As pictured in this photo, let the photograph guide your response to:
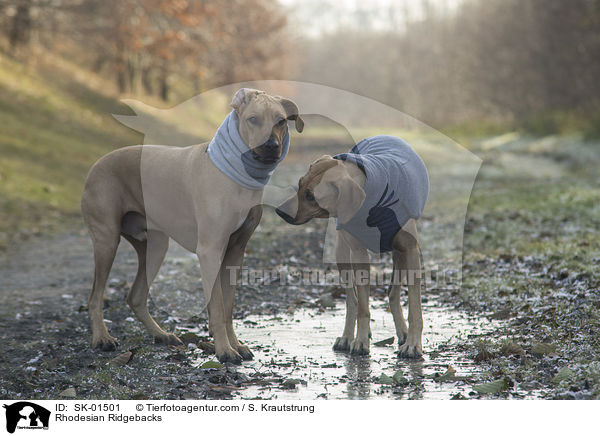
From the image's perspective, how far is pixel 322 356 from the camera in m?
5.50

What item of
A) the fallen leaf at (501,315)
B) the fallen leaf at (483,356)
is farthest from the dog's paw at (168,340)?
the fallen leaf at (501,315)

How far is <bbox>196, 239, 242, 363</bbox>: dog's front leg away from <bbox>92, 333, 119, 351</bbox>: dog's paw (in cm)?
98

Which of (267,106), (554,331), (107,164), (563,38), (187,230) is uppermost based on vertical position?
(563,38)

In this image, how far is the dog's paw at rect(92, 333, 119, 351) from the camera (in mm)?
5772

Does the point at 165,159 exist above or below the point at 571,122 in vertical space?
below

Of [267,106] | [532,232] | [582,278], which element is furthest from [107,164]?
[532,232]

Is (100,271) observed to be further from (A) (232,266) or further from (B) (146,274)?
(A) (232,266)

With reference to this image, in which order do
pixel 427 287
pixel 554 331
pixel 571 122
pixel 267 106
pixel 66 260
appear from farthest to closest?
pixel 571 122 < pixel 66 260 < pixel 427 287 < pixel 554 331 < pixel 267 106

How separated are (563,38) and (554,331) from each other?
29.1 m

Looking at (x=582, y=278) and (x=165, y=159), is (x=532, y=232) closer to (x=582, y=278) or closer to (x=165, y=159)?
(x=582, y=278)

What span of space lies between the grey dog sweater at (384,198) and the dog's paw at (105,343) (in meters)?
2.15

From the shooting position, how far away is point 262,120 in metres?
5.17
